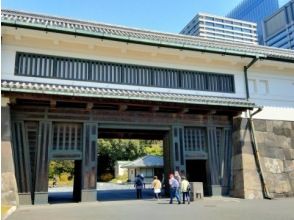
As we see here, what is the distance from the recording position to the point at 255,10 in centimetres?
16000

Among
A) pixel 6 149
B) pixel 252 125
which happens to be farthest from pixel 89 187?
pixel 252 125

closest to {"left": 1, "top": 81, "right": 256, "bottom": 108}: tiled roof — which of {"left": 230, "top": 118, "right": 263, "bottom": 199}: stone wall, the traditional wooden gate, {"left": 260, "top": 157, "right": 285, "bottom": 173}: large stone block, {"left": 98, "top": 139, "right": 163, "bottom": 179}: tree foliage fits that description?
{"left": 230, "top": 118, "right": 263, "bottom": 199}: stone wall

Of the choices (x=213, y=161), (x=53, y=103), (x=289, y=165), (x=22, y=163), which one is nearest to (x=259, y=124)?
(x=289, y=165)

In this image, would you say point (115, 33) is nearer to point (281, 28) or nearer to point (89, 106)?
point (89, 106)

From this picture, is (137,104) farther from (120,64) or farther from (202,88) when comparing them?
(202,88)

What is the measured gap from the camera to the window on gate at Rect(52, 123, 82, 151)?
558 inches

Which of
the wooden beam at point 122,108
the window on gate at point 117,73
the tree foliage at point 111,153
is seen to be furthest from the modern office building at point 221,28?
the wooden beam at point 122,108

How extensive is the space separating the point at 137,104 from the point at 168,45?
11.2ft

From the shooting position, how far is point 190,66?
17.0 meters

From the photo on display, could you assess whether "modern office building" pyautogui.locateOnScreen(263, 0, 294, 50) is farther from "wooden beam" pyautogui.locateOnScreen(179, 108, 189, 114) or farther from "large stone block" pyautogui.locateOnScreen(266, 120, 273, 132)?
"wooden beam" pyautogui.locateOnScreen(179, 108, 189, 114)

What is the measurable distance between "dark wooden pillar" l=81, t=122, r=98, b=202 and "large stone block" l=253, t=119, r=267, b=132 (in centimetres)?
850

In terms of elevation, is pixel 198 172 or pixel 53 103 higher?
pixel 53 103

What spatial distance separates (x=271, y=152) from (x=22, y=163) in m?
12.3

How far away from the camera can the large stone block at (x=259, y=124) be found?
17.0m
